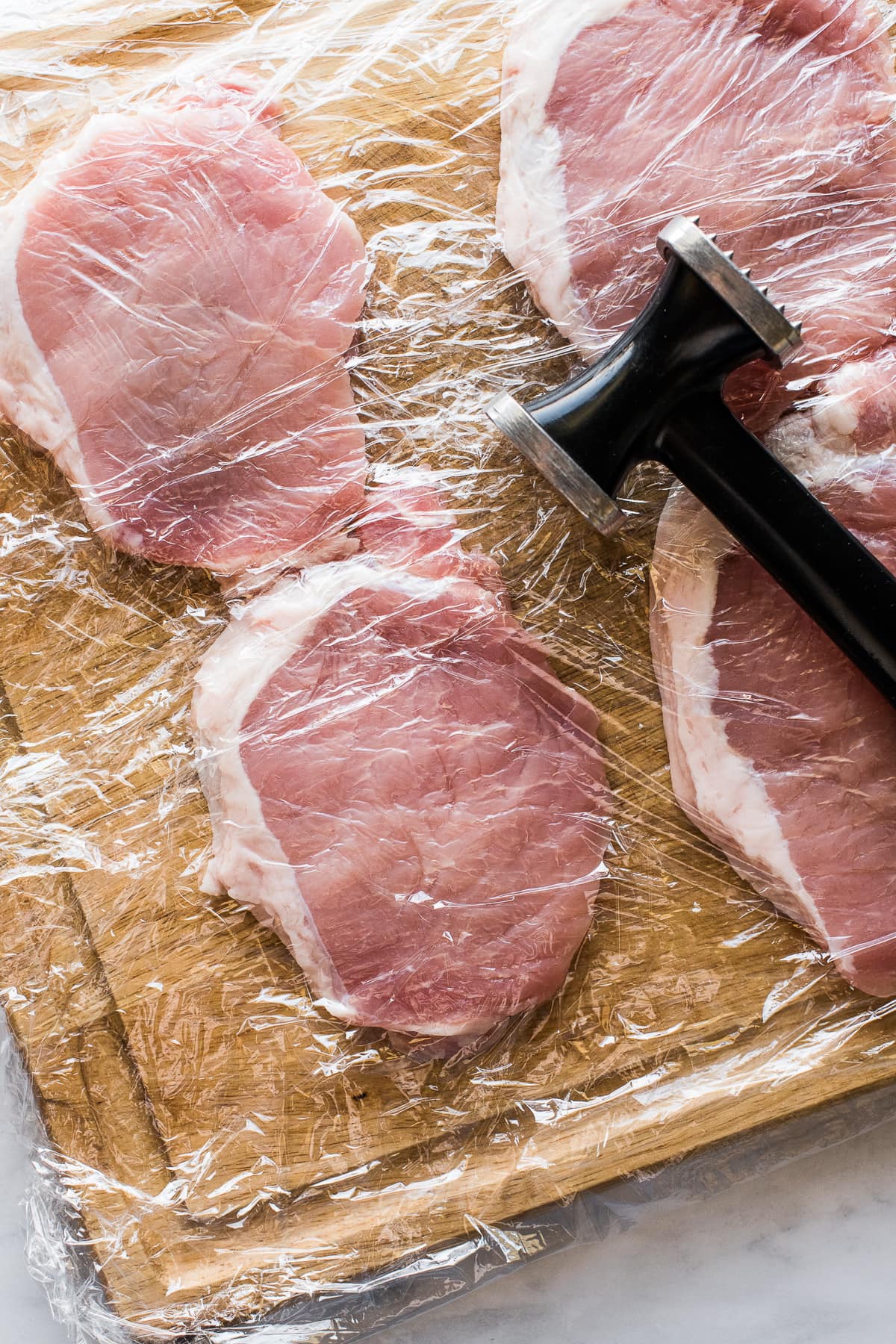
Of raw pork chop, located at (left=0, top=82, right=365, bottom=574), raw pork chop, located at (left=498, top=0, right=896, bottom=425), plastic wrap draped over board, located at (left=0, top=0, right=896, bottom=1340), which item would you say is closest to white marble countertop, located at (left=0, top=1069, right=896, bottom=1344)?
plastic wrap draped over board, located at (left=0, top=0, right=896, bottom=1340)

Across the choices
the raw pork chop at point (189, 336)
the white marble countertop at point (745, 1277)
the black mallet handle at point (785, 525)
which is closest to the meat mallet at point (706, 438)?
the black mallet handle at point (785, 525)

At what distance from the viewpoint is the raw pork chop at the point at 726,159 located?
100 cm

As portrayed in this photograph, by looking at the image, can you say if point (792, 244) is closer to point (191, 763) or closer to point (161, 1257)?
point (191, 763)

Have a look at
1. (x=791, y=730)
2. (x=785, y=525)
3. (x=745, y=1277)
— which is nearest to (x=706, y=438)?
(x=785, y=525)

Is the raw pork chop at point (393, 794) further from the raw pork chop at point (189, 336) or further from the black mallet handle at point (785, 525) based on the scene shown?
the black mallet handle at point (785, 525)

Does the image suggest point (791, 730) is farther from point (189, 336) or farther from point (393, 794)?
point (189, 336)

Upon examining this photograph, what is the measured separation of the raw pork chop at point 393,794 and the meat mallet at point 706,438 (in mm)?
176

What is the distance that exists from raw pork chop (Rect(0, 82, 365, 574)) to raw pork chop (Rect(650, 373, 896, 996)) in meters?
0.39

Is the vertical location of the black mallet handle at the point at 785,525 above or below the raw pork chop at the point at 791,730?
above

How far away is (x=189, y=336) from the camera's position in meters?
1.01

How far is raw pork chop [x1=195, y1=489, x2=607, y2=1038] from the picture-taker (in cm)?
100

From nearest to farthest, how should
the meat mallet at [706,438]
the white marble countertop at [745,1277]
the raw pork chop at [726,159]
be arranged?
1. the meat mallet at [706,438]
2. the raw pork chop at [726,159]
3. the white marble countertop at [745,1277]

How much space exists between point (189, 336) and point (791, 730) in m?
0.78

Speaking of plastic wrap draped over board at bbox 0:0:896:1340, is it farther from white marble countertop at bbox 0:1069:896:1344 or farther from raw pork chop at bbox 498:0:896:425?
white marble countertop at bbox 0:1069:896:1344
